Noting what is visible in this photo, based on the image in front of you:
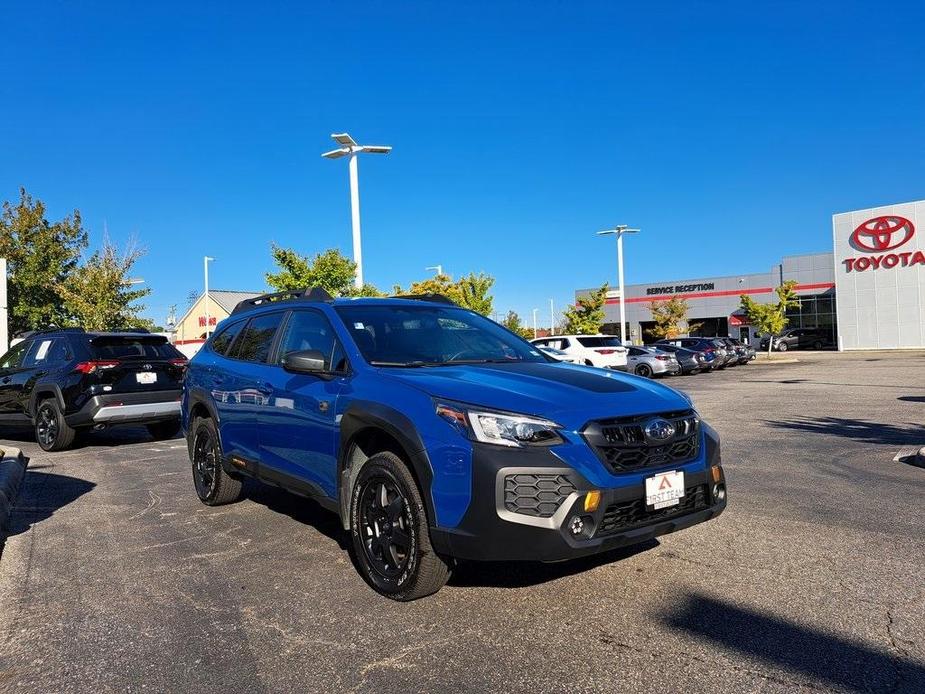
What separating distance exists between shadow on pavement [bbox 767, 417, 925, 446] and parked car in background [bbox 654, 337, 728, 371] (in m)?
19.8

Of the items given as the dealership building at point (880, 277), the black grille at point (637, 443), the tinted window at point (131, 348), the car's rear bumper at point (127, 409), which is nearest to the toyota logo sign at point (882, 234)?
the dealership building at point (880, 277)

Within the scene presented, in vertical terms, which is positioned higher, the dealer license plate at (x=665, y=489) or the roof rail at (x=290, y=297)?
the roof rail at (x=290, y=297)

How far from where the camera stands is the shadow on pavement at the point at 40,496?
19.1 feet

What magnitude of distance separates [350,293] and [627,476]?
65.4 ft

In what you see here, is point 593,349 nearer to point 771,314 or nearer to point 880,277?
point 771,314

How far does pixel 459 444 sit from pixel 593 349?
2070cm

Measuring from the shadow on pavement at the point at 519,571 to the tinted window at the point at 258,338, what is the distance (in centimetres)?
229

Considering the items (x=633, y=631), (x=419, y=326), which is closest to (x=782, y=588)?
(x=633, y=631)

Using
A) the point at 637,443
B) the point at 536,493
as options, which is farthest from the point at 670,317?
the point at 536,493

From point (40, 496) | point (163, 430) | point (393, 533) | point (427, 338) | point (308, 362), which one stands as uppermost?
point (427, 338)

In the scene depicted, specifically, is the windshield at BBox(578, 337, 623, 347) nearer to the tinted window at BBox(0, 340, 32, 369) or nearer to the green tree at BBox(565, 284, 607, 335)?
the tinted window at BBox(0, 340, 32, 369)

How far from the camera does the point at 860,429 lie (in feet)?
33.0

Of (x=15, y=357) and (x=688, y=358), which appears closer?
(x=15, y=357)

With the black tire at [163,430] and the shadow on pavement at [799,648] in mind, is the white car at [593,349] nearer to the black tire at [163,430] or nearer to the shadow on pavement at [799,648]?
the black tire at [163,430]
